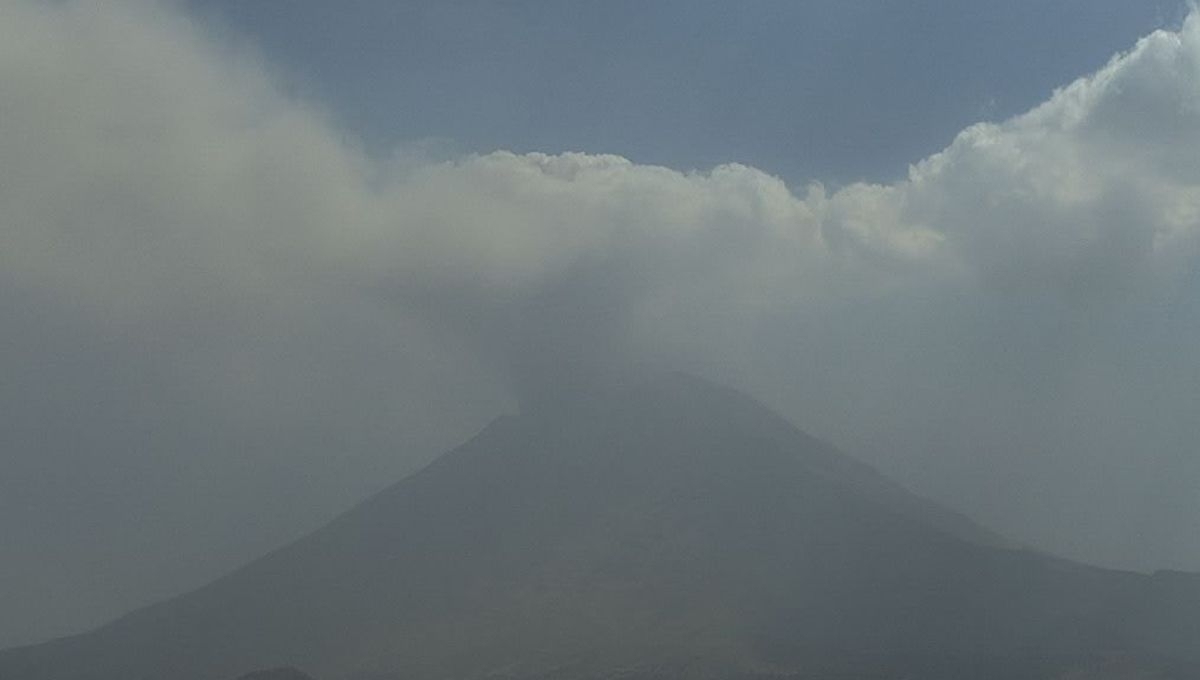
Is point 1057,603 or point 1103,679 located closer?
point 1103,679

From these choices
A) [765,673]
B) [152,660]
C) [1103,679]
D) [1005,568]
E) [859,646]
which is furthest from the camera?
[152,660]

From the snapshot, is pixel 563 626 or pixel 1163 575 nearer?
pixel 1163 575

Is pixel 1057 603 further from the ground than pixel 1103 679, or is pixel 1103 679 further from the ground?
pixel 1057 603

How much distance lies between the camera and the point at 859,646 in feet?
538

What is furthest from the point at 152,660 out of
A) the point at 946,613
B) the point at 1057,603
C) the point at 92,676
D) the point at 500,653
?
the point at 1057,603

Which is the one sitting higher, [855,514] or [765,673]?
[855,514]

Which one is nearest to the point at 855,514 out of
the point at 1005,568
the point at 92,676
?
the point at 1005,568

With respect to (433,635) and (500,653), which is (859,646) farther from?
(433,635)

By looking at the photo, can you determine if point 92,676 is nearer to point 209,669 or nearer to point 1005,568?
point 209,669

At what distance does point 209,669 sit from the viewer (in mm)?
182250

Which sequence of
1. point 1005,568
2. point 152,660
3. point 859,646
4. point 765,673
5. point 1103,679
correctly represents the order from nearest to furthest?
point 1103,679
point 765,673
point 859,646
point 1005,568
point 152,660

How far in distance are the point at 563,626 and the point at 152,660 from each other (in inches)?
2249

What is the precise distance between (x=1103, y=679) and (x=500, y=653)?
6992 cm

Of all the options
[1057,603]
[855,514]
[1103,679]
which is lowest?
[1103,679]
